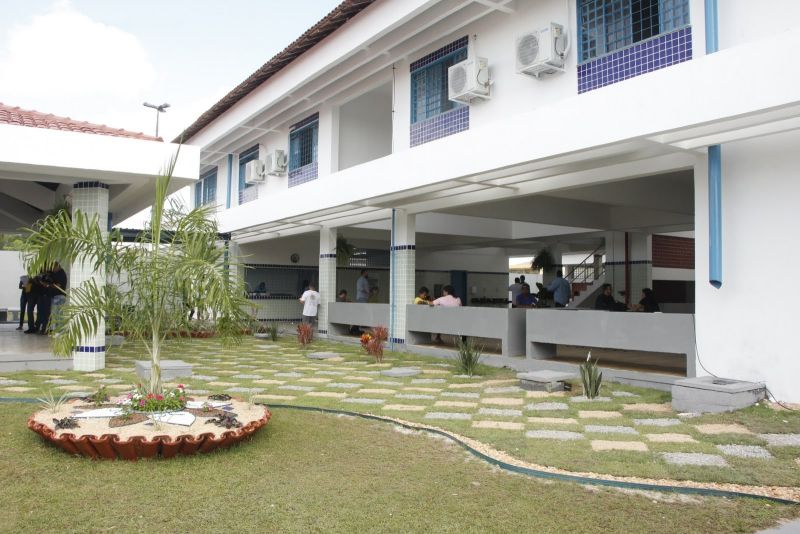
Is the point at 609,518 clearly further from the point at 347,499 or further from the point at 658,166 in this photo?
the point at 658,166

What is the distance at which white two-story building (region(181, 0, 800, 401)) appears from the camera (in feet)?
22.5

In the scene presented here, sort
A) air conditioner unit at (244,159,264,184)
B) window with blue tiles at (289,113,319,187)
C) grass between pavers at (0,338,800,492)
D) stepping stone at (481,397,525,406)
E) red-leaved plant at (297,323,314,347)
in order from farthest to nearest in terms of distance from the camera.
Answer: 1. air conditioner unit at (244,159,264,184)
2. window with blue tiles at (289,113,319,187)
3. red-leaved plant at (297,323,314,347)
4. stepping stone at (481,397,525,406)
5. grass between pavers at (0,338,800,492)

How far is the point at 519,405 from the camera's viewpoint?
732 centimetres

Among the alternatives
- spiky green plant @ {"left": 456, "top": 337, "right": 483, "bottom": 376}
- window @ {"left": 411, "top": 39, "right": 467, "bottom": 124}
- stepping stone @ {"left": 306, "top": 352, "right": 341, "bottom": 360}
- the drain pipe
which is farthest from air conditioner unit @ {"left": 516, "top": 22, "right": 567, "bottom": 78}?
stepping stone @ {"left": 306, "top": 352, "right": 341, "bottom": 360}

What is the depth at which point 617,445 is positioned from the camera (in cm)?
546

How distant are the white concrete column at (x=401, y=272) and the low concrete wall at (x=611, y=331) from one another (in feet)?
11.1

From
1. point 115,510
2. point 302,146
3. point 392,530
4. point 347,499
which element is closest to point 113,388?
point 115,510

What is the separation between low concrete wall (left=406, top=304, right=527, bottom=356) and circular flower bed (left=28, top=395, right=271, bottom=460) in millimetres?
5356

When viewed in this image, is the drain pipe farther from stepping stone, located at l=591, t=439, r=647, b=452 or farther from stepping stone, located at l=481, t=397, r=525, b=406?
stepping stone, located at l=591, t=439, r=647, b=452

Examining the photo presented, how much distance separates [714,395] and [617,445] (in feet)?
5.85

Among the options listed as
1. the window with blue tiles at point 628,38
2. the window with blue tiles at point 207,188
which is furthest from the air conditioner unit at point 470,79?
the window with blue tiles at point 207,188

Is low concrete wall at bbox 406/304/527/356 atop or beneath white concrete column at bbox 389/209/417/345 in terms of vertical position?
beneath

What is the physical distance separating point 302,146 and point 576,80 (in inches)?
360

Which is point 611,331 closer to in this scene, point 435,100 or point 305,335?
point 435,100
